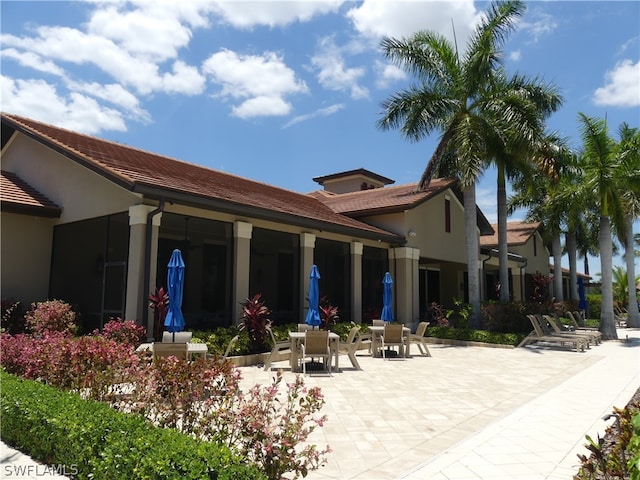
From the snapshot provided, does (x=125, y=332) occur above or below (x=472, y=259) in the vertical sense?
below

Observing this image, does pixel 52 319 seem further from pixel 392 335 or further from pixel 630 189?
pixel 630 189

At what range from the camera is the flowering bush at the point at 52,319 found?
37.3 ft

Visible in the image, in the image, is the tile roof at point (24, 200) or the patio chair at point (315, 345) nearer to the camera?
the patio chair at point (315, 345)

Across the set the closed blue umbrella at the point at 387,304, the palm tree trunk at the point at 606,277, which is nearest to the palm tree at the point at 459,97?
the closed blue umbrella at the point at 387,304

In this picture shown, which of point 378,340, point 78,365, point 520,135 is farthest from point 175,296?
point 520,135

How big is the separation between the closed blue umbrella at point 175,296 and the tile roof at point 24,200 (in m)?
5.84

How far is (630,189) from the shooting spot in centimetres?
2042

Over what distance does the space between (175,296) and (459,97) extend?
49.0 ft

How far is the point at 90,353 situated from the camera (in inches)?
239

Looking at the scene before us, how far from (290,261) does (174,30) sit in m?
9.79

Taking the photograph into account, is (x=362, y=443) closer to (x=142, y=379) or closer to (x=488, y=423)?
(x=488, y=423)

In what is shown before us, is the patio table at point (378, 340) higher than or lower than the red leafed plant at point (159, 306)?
lower

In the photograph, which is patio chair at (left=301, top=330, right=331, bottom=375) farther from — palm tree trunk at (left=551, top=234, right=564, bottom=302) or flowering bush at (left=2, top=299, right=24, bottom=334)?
palm tree trunk at (left=551, top=234, right=564, bottom=302)

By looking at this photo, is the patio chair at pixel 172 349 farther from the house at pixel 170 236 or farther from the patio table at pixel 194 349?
the house at pixel 170 236
